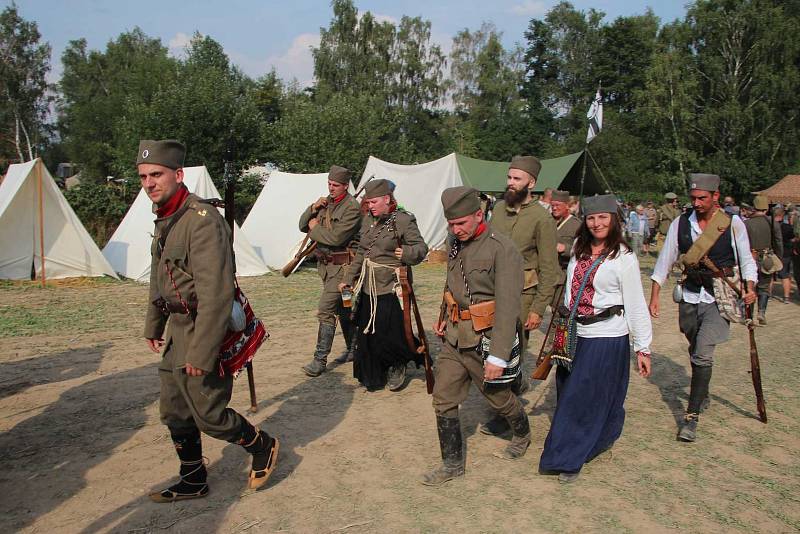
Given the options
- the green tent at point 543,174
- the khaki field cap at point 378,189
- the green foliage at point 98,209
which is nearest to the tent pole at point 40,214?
the green foliage at point 98,209

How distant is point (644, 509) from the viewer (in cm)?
Answer: 340

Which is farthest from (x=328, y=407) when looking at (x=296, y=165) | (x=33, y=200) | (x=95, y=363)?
(x=296, y=165)

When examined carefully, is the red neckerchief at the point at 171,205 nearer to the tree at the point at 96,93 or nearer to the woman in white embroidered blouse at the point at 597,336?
the woman in white embroidered blouse at the point at 597,336

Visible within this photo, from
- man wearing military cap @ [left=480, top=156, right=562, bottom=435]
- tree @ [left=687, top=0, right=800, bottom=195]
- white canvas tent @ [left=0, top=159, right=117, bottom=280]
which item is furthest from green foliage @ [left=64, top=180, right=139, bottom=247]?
tree @ [left=687, top=0, right=800, bottom=195]

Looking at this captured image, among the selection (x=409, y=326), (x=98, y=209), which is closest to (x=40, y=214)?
(x=98, y=209)

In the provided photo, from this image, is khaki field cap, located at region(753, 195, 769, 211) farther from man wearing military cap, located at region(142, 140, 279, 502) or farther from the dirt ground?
man wearing military cap, located at region(142, 140, 279, 502)

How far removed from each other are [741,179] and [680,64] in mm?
7066

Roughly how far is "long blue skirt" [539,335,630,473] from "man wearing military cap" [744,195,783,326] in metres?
5.77

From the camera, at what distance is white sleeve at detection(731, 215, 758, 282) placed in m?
4.41

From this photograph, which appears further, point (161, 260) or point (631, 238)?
point (631, 238)

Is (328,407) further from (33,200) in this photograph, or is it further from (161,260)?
(33,200)

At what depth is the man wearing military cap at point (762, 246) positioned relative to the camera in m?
8.53

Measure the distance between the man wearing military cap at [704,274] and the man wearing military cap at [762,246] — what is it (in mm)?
4532

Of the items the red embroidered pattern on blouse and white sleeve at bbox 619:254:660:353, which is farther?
the red embroidered pattern on blouse
